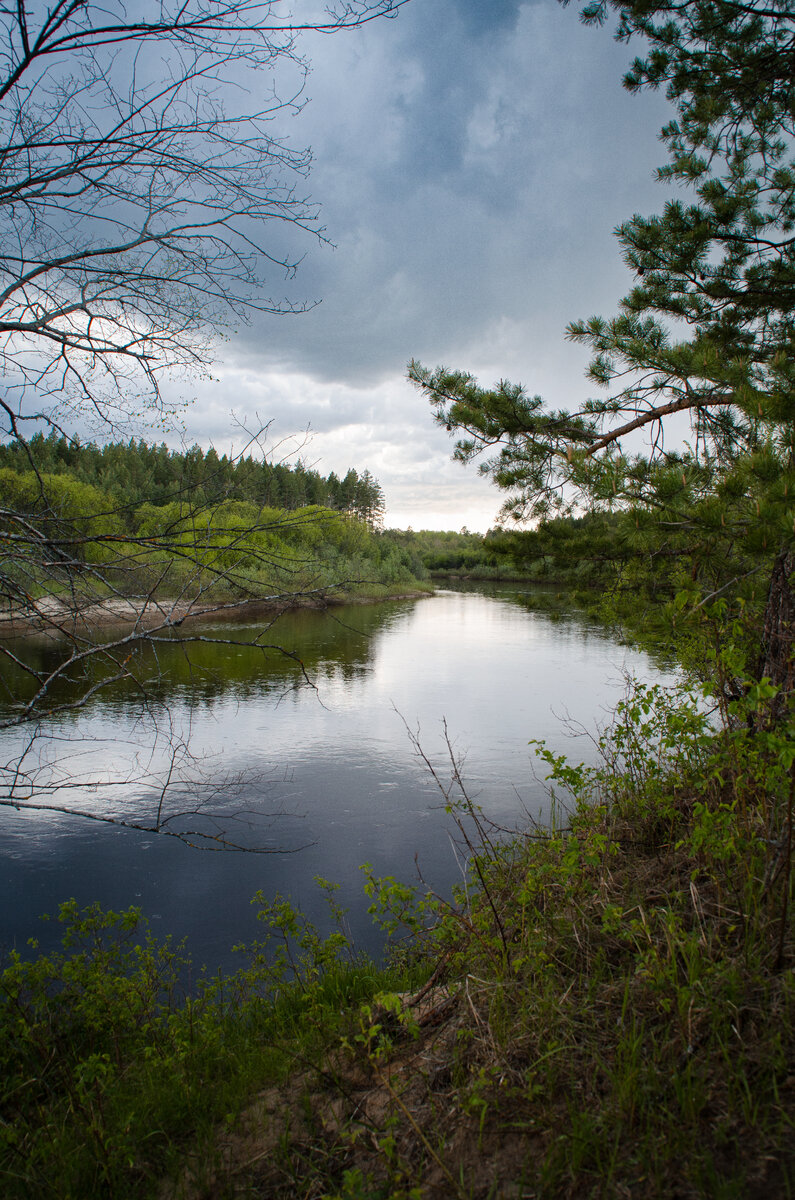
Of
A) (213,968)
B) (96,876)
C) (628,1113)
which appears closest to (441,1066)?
(628,1113)

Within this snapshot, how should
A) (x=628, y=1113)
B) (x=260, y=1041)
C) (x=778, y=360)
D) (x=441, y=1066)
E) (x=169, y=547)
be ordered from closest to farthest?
(x=628, y=1113) < (x=441, y=1066) < (x=169, y=547) < (x=260, y=1041) < (x=778, y=360)

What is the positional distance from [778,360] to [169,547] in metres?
4.42

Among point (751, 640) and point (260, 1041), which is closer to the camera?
point (260, 1041)

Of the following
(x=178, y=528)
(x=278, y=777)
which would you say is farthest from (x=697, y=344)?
(x=278, y=777)

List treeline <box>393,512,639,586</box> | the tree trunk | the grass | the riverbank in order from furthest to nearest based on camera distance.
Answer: treeline <box>393,512,639,586</box> < the tree trunk < the riverbank < the grass

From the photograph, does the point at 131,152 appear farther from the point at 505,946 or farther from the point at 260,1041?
the point at 260,1041

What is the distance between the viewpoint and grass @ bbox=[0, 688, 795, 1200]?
1.54 meters

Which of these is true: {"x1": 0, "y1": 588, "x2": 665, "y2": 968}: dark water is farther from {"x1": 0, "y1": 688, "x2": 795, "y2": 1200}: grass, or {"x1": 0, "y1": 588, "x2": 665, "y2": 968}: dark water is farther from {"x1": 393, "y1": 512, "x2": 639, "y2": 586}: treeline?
{"x1": 393, "y1": 512, "x2": 639, "y2": 586}: treeline

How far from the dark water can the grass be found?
1284 millimetres

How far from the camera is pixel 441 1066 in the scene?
2.08 m

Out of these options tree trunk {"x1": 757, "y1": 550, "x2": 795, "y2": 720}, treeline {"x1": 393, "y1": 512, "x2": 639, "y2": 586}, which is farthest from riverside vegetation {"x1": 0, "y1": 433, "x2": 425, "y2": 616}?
treeline {"x1": 393, "y1": 512, "x2": 639, "y2": 586}

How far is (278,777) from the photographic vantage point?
356 inches

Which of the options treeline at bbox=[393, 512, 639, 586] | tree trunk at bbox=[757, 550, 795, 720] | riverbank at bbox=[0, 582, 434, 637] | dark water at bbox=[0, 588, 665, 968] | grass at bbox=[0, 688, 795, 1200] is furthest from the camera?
dark water at bbox=[0, 588, 665, 968]

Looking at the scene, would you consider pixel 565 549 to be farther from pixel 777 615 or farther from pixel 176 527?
pixel 176 527
